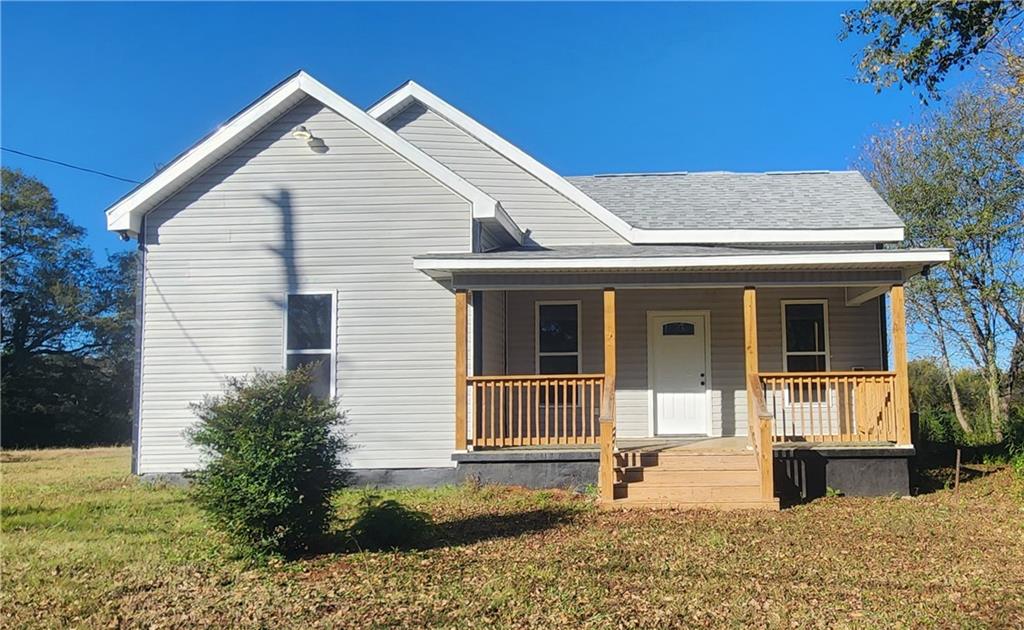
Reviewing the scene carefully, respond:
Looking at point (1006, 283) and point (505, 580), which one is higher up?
point (1006, 283)

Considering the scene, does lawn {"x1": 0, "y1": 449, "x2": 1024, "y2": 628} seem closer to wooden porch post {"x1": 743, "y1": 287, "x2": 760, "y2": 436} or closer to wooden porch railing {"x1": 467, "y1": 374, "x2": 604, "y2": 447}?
wooden porch railing {"x1": 467, "y1": 374, "x2": 604, "y2": 447}

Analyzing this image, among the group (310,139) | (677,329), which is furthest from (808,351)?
(310,139)

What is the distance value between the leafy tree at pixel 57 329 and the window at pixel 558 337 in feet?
65.5

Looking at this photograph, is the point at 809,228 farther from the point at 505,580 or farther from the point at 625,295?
the point at 505,580

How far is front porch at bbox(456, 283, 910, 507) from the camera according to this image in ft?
29.7

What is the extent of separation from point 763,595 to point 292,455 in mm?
3838

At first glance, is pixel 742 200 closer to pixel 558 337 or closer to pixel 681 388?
pixel 681 388

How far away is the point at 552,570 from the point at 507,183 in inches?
295

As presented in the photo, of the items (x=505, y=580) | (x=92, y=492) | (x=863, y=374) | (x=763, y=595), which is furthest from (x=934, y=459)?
(x=92, y=492)

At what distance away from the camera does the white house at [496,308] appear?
31.2ft

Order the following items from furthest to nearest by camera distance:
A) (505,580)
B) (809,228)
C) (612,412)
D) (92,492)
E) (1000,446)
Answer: (1000,446) → (809,228) → (92,492) → (612,412) → (505,580)

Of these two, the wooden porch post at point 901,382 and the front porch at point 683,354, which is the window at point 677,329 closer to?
the front porch at point 683,354

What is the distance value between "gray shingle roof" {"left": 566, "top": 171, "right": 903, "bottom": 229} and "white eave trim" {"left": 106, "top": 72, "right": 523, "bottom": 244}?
10.2 feet

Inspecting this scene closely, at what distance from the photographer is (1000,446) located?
14.2 meters
